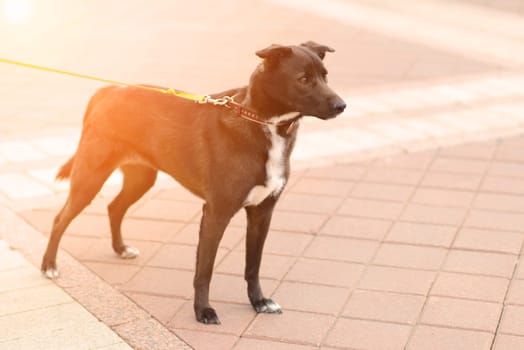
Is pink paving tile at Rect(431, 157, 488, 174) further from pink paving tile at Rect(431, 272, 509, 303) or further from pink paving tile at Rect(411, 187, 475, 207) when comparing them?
pink paving tile at Rect(431, 272, 509, 303)

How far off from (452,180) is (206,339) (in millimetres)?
3059

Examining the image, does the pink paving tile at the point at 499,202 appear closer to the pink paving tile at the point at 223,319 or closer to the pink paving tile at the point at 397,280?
the pink paving tile at the point at 397,280

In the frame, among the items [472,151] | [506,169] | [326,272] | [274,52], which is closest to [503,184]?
[506,169]

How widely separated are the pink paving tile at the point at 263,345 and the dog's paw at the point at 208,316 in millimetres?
244

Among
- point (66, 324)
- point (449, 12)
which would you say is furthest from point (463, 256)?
point (449, 12)

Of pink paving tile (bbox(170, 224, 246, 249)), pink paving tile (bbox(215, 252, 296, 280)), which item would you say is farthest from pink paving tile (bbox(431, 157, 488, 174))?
pink paving tile (bbox(215, 252, 296, 280))

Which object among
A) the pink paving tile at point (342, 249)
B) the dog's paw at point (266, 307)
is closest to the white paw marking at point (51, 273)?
the dog's paw at point (266, 307)

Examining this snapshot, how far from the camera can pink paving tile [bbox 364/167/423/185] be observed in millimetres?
7500

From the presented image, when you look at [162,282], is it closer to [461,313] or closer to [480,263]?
[461,313]

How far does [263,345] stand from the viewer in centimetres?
504

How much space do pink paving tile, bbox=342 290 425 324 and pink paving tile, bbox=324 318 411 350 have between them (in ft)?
0.26

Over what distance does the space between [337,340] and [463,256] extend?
1.40 meters

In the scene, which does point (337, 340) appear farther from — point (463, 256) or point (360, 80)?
point (360, 80)

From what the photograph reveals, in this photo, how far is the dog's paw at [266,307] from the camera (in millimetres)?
5422
